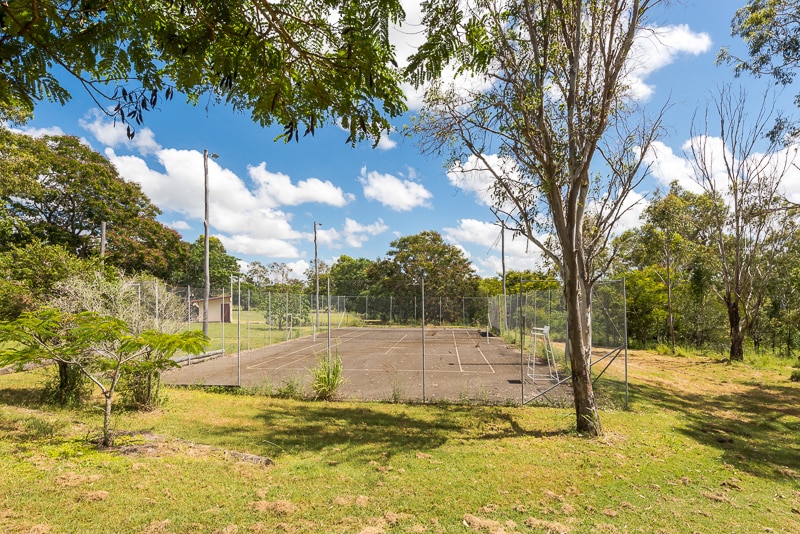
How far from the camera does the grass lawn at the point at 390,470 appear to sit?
3719mm

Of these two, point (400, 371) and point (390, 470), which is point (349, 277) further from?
point (390, 470)

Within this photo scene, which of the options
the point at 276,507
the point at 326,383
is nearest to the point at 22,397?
the point at 326,383

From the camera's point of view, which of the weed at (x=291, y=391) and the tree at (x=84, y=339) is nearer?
the tree at (x=84, y=339)

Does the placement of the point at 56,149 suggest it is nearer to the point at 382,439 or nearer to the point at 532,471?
the point at 382,439

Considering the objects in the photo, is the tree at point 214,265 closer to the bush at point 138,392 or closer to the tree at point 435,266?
the tree at point 435,266

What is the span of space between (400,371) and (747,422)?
8.70m

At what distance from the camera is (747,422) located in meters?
8.28

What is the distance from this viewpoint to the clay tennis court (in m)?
10.0

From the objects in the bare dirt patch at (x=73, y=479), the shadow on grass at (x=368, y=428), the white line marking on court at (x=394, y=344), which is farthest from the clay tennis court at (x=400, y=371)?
the bare dirt patch at (x=73, y=479)

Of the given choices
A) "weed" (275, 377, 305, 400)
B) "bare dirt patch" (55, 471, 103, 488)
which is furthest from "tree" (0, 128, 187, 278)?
"bare dirt patch" (55, 471, 103, 488)

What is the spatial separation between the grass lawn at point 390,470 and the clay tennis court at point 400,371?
140 cm

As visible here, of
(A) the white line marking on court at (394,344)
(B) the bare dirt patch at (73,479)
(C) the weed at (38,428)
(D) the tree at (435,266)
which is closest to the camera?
(B) the bare dirt patch at (73,479)

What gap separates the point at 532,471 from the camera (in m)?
5.11

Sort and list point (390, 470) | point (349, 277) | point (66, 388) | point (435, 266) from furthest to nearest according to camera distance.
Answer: point (349, 277)
point (435, 266)
point (66, 388)
point (390, 470)
